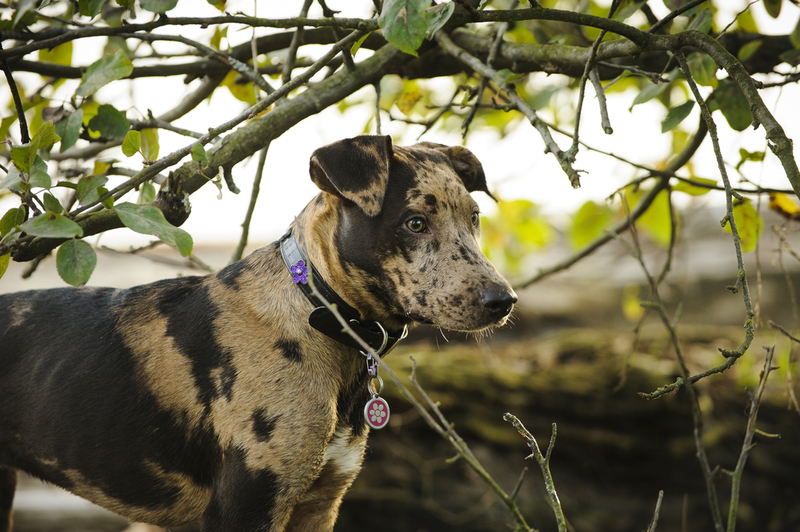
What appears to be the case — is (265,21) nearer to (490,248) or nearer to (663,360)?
(490,248)

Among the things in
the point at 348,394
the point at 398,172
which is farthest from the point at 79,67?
the point at 348,394

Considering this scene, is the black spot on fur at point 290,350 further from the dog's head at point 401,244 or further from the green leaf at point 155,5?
the green leaf at point 155,5

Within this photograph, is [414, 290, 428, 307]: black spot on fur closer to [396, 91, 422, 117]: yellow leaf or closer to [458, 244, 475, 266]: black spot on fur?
[458, 244, 475, 266]: black spot on fur

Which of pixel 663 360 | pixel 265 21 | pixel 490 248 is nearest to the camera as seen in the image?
pixel 265 21

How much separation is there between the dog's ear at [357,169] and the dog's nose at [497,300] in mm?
522

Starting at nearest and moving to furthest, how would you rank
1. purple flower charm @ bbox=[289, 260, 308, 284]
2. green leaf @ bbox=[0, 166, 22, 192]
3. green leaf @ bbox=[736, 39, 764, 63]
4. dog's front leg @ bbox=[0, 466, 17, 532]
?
green leaf @ bbox=[0, 166, 22, 192] → purple flower charm @ bbox=[289, 260, 308, 284] → dog's front leg @ bbox=[0, 466, 17, 532] → green leaf @ bbox=[736, 39, 764, 63]

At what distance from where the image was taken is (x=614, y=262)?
8.11 meters

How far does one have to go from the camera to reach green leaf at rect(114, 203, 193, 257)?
72.9 inches

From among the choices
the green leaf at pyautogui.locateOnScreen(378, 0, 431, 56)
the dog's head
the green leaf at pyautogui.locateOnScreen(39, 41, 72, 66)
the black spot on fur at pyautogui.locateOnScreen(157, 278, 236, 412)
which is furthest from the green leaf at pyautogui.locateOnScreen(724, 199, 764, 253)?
the green leaf at pyautogui.locateOnScreen(39, 41, 72, 66)

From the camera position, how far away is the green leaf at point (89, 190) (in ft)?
6.64

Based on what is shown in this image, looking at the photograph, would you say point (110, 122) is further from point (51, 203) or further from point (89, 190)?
point (51, 203)

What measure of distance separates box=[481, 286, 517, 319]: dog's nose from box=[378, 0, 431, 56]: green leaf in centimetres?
89

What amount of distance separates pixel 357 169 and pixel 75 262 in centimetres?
102

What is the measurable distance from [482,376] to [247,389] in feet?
9.15
